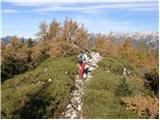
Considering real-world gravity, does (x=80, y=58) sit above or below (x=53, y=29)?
below

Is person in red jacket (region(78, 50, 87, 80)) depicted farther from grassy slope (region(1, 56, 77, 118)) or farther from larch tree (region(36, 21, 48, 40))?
larch tree (region(36, 21, 48, 40))

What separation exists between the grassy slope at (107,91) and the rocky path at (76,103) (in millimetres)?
52

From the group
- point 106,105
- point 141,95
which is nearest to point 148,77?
point 141,95

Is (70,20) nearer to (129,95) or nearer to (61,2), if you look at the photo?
(61,2)

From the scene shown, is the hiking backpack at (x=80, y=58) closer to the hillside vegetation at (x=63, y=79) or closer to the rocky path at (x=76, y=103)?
the hillside vegetation at (x=63, y=79)

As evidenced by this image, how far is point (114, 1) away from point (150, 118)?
1.35 meters

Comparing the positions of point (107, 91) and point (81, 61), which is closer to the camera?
point (107, 91)

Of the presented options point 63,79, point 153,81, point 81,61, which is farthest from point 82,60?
point 153,81

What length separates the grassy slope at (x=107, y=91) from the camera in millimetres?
4883

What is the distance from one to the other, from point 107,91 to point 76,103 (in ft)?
1.27

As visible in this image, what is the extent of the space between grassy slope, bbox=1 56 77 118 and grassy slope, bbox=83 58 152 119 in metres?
0.25

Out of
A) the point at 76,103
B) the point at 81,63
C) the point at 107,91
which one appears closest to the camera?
the point at 76,103

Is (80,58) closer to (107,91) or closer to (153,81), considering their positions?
(107,91)

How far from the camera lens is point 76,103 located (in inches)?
196
